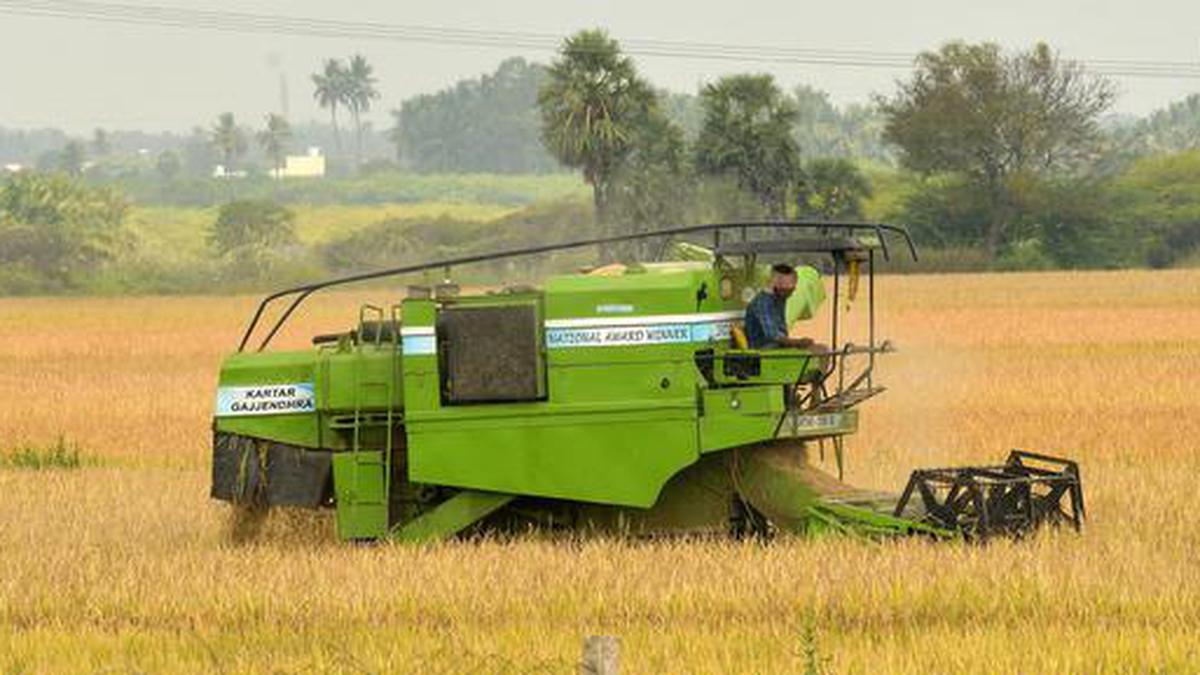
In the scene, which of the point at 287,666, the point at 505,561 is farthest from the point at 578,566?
the point at 287,666

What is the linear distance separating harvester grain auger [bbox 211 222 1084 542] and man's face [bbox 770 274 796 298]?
0.78 feet

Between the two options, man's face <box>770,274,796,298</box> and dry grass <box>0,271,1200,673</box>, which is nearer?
dry grass <box>0,271,1200,673</box>

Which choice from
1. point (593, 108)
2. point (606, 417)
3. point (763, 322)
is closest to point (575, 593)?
point (606, 417)

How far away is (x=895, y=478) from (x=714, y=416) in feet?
16.0

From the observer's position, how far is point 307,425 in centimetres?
1418

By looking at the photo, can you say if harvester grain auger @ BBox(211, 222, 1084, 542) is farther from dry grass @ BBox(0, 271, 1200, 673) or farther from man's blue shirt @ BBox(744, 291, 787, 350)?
dry grass @ BBox(0, 271, 1200, 673)

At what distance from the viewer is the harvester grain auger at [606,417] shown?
1335 cm

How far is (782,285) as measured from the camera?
1366 cm

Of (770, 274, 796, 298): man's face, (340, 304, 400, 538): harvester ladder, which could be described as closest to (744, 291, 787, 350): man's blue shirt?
(770, 274, 796, 298): man's face

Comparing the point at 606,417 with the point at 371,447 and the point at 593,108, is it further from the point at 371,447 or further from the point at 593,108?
the point at 593,108

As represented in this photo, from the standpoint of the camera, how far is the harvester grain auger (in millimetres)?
13352

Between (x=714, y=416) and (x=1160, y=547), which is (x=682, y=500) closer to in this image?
(x=714, y=416)

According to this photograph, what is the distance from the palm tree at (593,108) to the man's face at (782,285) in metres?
65.8

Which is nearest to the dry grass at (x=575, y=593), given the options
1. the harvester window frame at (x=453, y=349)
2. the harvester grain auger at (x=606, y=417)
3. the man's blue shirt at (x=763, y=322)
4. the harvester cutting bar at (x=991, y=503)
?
the harvester cutting bar at (x=991, y=503)
